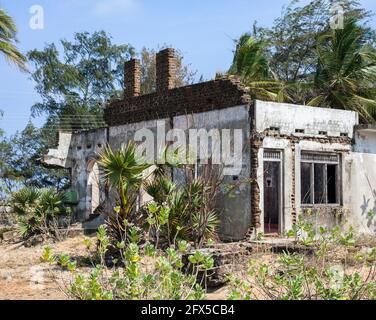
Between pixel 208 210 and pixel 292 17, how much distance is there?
19472 millimetres

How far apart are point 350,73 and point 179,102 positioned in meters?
9.16

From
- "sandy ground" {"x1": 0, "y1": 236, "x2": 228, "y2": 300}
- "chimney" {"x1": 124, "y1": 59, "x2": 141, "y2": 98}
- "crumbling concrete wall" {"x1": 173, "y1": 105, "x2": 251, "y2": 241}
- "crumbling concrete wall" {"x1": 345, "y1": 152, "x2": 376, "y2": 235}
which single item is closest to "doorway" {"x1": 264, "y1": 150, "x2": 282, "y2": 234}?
"crumbling concrete wall" {"x1": 173, "y1": 105, "x2": 251, "y2": 241}

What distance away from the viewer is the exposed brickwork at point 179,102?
53.3 feet

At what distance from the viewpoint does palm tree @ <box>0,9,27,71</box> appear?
56.5ft

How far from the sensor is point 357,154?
1762 cm

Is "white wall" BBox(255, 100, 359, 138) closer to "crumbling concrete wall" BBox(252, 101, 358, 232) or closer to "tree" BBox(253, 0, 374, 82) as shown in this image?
"crumbling concrete wall" BBox(252, 101, 358, 232)

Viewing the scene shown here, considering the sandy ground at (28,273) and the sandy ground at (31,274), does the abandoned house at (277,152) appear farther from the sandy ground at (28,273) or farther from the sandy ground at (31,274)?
the sandy ground at (28,273)

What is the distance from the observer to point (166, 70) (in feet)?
61.7

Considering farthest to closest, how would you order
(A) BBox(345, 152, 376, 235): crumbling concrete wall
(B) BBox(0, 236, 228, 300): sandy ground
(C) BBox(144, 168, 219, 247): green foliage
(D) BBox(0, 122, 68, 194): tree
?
(D) BBox(0, 122, 68, 194): tree → (A) BBox(345, 152, 376, 235): crumbling concrete wall → (C) BBox(144, 168, 219, 247): green foliage → (B) BBox(0, 236, 228, 300): sandy ground

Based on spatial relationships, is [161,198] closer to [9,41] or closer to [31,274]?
[31,274]

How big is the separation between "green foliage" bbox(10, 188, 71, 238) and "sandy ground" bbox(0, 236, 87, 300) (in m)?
0.71

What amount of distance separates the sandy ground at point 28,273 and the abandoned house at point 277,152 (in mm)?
4601

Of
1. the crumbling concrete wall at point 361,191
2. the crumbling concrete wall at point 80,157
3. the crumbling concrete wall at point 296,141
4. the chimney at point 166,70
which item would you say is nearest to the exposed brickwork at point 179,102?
the chimney at point 166,70
